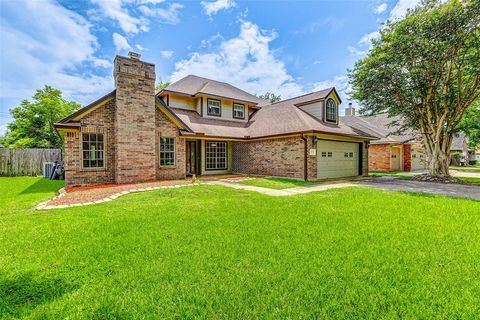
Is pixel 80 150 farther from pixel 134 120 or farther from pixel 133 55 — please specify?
pixel 133 55

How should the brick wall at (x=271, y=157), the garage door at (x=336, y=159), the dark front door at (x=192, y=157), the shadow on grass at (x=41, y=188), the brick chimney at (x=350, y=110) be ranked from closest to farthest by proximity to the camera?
the shadow on grass at (x=41, y=188) → the brick wall at (x=271, y=157) → the garage door at (x=336, y=159) → the dark front door at (x=192, y=157) → the brick chimney at (x=350, y=110)

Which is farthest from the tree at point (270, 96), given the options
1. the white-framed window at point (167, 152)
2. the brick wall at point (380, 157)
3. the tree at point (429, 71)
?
the white-framed window at point (167, 152)

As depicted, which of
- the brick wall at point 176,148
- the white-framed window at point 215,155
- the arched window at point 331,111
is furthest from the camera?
the white-framed window at point 215,155

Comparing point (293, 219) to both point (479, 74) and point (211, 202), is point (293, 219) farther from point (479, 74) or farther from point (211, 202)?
point (479, 74)

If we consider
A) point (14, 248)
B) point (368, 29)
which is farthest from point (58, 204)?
point (368, 29)

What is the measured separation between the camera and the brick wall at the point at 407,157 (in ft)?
70.1

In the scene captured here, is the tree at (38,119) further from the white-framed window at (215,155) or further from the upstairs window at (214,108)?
the white-framed window at (215,155)

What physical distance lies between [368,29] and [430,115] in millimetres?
6536

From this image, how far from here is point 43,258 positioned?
128 inches

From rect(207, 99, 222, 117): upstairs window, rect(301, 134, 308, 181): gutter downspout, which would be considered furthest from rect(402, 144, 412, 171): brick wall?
rect(207, 99, 222, 117): upstairs window

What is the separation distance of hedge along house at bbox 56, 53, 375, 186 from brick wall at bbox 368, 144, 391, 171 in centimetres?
666

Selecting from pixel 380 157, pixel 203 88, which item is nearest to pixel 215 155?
pixel 203 88

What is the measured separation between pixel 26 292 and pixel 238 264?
2.43 meters

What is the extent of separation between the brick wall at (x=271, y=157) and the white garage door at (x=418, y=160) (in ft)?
57.0
